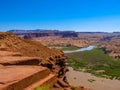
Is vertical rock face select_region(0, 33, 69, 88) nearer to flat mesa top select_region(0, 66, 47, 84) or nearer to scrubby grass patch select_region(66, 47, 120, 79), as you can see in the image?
flat mesa top select_region(0, 66, 47, 84)

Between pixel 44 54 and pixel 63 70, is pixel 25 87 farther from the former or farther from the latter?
pixel 63 70

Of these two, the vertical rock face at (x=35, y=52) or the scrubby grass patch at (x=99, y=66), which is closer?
the vertical rock face at (x=35, y=52)

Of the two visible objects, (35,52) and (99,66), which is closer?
(35,52)

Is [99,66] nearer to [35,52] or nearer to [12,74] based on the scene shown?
[35,52]

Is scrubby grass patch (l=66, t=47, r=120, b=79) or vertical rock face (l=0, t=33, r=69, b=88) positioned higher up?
vertical rock face (l=0, t=33, r=69, b=88)

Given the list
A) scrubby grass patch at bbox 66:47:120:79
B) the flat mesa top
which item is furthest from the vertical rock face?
scrubby grass patch at bbox 66:47:120:79

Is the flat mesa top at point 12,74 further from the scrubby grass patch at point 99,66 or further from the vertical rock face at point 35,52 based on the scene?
the scrubby grass patch at point 99,66

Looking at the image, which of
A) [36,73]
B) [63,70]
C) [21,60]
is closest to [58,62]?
[63,70]

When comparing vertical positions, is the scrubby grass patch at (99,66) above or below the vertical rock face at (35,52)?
below

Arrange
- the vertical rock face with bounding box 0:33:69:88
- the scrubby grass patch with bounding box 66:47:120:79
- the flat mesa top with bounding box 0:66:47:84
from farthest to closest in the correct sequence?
1. the scrubby grass patch with bounding box 66:47:120:79
2. the vertical rock face with bounding box 0:33:69:88
3. the flat mesa top with bounding box 0:66:47:84

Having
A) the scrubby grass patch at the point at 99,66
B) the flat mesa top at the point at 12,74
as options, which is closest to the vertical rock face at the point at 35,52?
the flat mesa top at the point at 12,74

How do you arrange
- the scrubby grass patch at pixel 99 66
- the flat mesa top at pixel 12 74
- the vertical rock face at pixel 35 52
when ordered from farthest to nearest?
the scrubby grass patch at pixel 99 66 < the vertical rock face at pixel 35 52 < the flat mesa top at pixel 12 74

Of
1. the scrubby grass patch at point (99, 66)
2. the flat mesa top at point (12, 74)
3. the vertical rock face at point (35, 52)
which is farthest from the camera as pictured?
the scrubby grass patch at point (99, 66)

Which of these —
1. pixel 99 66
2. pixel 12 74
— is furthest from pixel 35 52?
pixel 99 66
